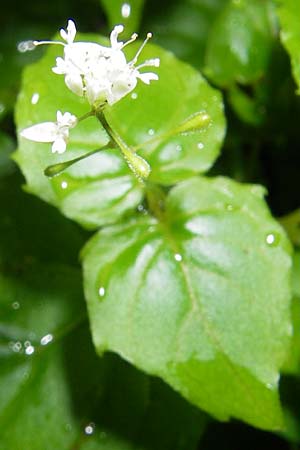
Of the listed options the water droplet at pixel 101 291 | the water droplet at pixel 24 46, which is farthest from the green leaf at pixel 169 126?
the water droplet at pixel 24 46

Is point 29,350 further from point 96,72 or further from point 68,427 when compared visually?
point 96,72

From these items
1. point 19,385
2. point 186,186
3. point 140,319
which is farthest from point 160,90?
point 19,385

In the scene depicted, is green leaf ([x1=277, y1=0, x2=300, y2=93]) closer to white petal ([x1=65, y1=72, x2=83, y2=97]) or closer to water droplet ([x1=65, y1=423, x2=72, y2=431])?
white petal ([x1=65, y1=72, x2=83, y2=97])

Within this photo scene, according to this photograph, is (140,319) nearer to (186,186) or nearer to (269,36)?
(186,186)

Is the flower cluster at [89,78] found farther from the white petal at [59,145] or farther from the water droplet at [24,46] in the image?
the water droplet at [24,46]

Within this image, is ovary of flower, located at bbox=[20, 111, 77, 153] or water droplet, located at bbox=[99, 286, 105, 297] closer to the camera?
ovary of flower, located at bbox=[20, 111, 77, 153]

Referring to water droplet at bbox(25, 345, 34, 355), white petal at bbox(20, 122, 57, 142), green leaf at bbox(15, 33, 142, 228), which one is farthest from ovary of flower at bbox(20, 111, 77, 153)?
water droplet at bbox(25, 345, 34, 355)
